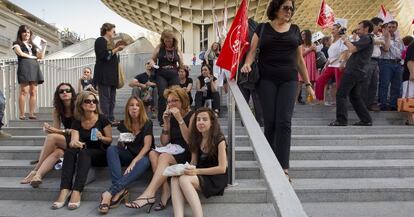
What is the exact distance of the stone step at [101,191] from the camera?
367 cm

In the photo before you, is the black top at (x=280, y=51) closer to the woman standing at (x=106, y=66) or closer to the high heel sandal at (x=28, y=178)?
the high heel sandal at (x=28, y=178)

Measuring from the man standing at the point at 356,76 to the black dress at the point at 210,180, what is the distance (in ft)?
9.56

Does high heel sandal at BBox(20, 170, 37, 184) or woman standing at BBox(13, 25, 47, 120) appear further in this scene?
woman standing at BBox(13, 25, 47, 120)

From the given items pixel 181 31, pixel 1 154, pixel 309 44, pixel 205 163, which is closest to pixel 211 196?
pixel 205 163

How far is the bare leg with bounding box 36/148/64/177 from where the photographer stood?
13.3 feet

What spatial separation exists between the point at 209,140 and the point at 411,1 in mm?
39242

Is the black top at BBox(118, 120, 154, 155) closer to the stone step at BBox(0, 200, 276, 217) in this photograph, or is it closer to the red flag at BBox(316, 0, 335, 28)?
the stone step at BBox(0, 200, 276, 217)

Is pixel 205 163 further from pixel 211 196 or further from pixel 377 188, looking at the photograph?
pixel 377 188

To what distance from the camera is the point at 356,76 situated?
5.77 meters

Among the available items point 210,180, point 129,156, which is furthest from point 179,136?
point 210,180

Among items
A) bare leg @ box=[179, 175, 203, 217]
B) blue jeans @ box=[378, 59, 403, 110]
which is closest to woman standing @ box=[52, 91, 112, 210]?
bare leg @ box=[179, 175, 203, 217]

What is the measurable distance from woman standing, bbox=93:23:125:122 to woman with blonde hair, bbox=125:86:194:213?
7.33 feet

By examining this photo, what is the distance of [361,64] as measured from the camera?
19.0ft

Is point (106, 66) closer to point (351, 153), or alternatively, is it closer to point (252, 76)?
point (252, 76)
